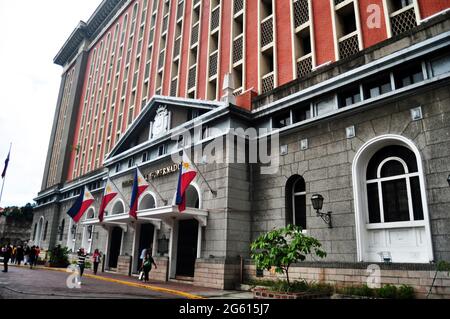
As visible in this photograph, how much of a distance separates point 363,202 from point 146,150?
14.8 metres

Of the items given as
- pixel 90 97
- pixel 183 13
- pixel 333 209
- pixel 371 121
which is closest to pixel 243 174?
pixel 333 209

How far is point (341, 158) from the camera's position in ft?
45.1

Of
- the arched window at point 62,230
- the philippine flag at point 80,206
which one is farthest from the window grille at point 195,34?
the arched window at point 62,230

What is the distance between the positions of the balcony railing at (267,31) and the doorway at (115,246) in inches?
653

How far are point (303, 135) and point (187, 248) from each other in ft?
27.8

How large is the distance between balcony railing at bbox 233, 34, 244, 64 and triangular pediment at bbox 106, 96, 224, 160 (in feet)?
16.2

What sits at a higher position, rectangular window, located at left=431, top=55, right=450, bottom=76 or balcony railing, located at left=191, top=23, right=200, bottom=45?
balcony railing, located at left=191, top=23, right=200, bottom=45

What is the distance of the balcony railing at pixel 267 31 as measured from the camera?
20484mm

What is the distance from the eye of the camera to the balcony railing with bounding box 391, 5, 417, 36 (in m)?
14.2

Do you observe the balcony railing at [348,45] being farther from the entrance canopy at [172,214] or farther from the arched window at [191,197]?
the arched window at [191,197]

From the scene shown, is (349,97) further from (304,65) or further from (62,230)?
(62,230)

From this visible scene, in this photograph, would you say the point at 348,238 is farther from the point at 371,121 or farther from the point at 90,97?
the point at 90,97

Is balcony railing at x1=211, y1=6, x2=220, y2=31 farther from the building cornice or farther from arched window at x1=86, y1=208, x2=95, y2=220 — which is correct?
the building cornice

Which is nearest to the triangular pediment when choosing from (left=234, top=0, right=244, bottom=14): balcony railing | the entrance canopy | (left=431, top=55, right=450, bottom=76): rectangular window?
the entrance canopy
